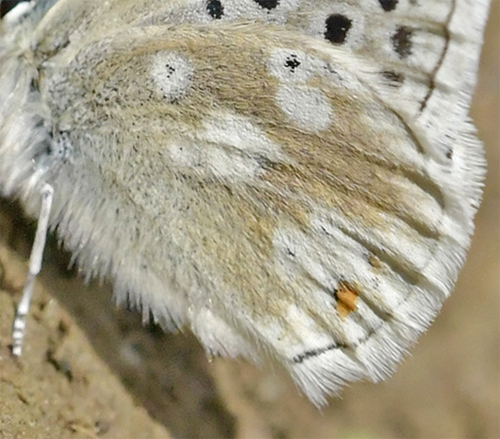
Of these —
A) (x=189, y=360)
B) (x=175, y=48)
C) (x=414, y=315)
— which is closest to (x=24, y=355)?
(x=189, y=360)

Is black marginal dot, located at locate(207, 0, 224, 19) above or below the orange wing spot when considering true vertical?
above

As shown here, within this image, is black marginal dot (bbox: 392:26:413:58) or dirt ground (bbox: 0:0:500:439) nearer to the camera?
black marginal dot (bbox: 392:26:413:58)

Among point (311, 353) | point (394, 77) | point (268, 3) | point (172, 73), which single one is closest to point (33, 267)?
point (172, 73)

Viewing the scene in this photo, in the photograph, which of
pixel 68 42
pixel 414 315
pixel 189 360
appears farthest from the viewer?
pixel 189 360

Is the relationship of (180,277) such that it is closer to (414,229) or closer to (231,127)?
(231,127)

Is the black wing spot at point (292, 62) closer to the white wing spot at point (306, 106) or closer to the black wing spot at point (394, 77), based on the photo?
the white wing spot at point (306, 106)

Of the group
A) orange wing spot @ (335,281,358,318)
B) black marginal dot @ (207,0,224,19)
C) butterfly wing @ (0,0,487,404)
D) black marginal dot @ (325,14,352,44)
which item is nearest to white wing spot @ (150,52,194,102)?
butterfly wing @ (0,0,487,404)

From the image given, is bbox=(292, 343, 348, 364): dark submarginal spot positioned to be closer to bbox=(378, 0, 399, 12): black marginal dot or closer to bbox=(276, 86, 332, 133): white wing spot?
bbox=(276, 86, 332, 133): white wing spot

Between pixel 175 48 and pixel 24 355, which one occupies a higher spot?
pixel 175 48
